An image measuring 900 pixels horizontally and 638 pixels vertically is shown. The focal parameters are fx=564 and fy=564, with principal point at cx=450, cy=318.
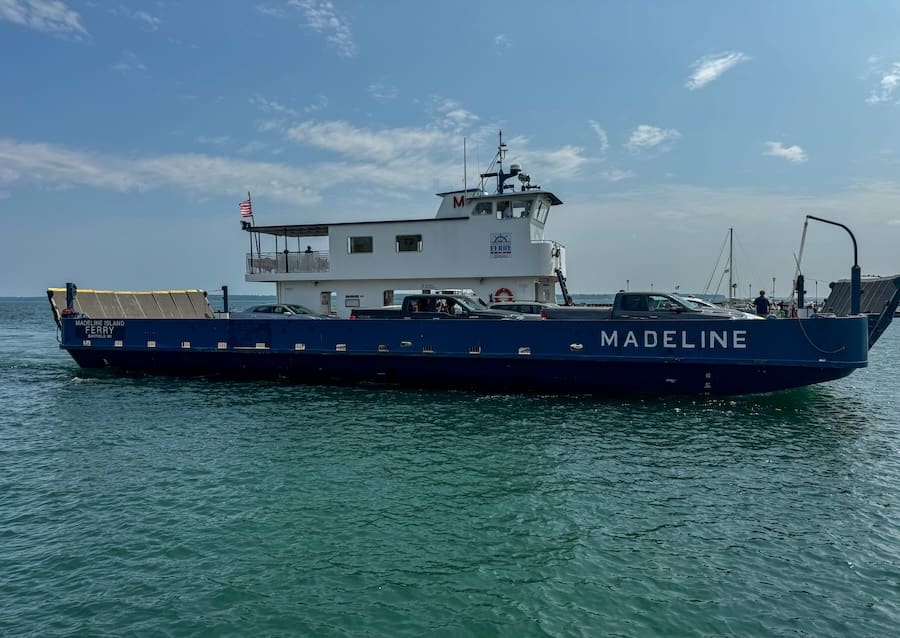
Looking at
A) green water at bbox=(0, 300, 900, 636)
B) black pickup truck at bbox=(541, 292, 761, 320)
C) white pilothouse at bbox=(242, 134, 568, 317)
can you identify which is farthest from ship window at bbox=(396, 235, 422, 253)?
green water at bbox=(0, 300, 900, 636)

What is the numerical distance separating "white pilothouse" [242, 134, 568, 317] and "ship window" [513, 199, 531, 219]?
3cm

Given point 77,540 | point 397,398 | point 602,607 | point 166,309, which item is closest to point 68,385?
point 166,309

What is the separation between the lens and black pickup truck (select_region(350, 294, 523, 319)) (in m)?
15.5

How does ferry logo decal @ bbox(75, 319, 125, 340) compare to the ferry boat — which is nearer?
the ferry boat

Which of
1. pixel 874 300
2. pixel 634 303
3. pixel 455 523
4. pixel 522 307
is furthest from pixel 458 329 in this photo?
pixel 874 300

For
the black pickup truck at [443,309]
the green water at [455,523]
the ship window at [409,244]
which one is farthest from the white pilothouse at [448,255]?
the green water at [455,523]

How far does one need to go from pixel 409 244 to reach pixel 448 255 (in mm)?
1552

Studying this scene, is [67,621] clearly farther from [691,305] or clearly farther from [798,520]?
[691,305]

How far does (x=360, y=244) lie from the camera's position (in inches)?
800

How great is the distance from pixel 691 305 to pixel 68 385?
18441 millimetres

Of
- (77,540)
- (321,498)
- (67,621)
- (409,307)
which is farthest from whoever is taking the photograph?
(409,307)

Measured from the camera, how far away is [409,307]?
16203 millimetres

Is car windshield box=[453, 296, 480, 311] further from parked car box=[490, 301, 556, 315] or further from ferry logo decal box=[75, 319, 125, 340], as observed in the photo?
ferry logo decal box=[75, 319, 125, 340]

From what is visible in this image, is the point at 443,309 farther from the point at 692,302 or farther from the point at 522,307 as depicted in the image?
the point at 692,302
